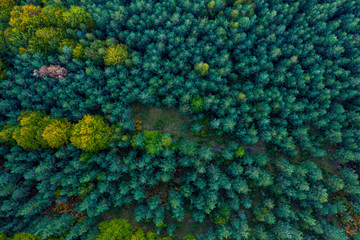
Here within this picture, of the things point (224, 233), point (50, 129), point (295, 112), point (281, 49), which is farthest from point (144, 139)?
point (281, 49)

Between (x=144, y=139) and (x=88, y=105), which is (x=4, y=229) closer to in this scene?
(x=88, y=105)

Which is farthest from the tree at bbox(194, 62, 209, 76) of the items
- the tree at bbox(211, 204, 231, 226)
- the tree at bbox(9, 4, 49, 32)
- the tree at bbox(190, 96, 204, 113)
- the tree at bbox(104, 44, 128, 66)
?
the tree at bbox(9, 4, 49, 32)

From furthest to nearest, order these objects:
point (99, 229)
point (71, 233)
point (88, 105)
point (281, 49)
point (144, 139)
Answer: point (281, 49)
point (88, 105)
point (144, 139)
point (99, 229)
point (71, 233)

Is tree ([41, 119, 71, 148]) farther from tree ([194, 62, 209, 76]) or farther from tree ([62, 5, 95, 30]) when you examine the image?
tree ([194, 62, 209, 76])

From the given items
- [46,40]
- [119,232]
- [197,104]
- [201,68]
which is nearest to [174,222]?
[119,232]

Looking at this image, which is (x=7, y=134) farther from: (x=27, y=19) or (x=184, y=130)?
(x=184, y=130)

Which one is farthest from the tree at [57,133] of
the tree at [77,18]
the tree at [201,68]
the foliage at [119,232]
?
the tree at [201,68]

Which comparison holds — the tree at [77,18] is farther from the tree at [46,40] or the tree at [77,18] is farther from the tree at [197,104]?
the tree at [197,104]
